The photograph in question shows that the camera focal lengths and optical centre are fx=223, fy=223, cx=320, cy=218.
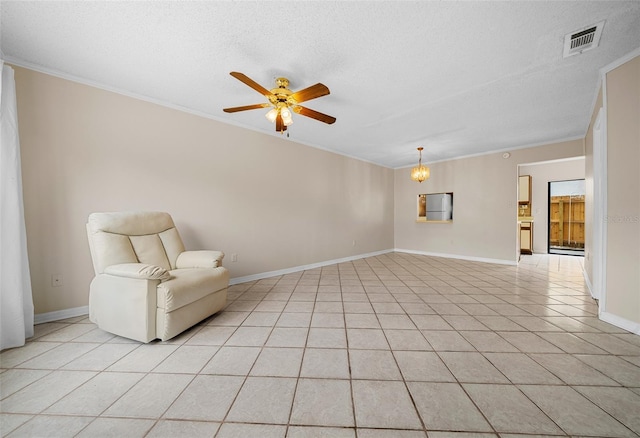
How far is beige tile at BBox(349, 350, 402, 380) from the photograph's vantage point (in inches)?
57.9

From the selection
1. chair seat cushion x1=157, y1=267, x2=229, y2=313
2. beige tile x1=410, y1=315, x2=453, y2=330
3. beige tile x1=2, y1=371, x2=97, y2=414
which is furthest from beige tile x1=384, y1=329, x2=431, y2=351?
beige tile x1=2, y1=371, x2=97, y2=414

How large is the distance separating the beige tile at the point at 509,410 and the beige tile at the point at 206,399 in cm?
142

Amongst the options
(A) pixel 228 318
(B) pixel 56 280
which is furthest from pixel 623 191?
(B) pixel 56 280

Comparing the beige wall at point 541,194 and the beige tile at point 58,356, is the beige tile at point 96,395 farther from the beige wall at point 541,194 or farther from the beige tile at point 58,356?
the beige wall at point 541,194

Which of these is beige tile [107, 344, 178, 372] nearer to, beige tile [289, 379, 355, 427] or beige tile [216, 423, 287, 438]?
beige tile [216, 423, 287, 438]

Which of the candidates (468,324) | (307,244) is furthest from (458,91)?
(307,244)

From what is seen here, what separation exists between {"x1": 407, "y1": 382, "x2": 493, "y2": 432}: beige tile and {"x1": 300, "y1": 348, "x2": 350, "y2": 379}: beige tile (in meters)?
0.43

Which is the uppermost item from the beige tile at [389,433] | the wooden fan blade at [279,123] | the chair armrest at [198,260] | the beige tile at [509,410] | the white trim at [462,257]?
the wooden fan blade at [279,123]

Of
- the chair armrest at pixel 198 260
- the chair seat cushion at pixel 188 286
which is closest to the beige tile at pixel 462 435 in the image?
the chair seat cushion at pixel 188 286

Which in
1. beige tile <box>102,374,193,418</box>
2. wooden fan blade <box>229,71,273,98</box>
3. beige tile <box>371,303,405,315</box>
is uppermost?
wooden fan blade <box>229,71,273,98</box>

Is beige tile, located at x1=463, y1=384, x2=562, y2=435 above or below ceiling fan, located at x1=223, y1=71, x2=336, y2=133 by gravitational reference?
below

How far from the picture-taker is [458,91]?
8.66ft

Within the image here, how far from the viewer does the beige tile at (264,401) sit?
117cm

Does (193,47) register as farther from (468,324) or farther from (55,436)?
(468,324)
